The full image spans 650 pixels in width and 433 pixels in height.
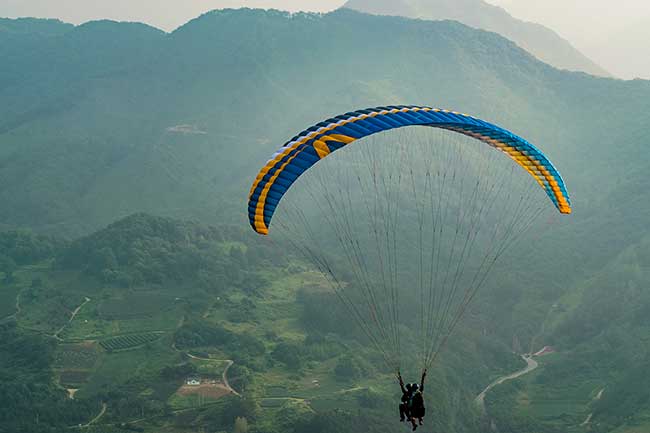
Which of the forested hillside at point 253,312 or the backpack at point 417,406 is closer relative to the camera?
the backpack at point 417,406

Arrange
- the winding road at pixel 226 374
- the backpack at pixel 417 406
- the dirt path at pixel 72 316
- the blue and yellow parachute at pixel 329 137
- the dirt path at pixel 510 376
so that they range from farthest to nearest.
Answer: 1. the dirt path at pixel 72 316
2. the dirt path at pixel 510 376
3. the winding road at pixel 226 374
4. the blue and yellow parachute at pixel 329 137
5. the backpack at pixel 417 406

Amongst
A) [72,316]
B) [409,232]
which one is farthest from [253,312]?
[409,232]

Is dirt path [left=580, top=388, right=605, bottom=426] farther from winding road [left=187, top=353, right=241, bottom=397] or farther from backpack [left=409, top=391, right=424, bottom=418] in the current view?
backpack [left=409, top=391, right=424, bottom=418]

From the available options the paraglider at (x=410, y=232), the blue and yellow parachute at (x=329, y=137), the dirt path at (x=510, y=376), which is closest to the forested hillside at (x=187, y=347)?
the dirt path at (x=510, y=376)

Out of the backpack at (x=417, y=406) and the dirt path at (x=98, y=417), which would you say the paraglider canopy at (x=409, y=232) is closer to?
the dirt path at (x=98, y=417)

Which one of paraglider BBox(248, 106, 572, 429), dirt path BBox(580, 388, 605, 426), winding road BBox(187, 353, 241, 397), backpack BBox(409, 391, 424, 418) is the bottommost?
dirt path BBox(580, 388, 605, 426)

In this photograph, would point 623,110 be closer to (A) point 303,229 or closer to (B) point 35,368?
(A) point 303,229

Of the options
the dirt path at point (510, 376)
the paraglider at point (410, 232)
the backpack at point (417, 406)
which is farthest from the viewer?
the paraglider at point (410, 232)

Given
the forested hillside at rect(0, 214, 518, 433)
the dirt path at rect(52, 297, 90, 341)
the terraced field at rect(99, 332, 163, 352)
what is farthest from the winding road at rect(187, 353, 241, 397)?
the dirt path at rect(52, 297, 90, 341)
